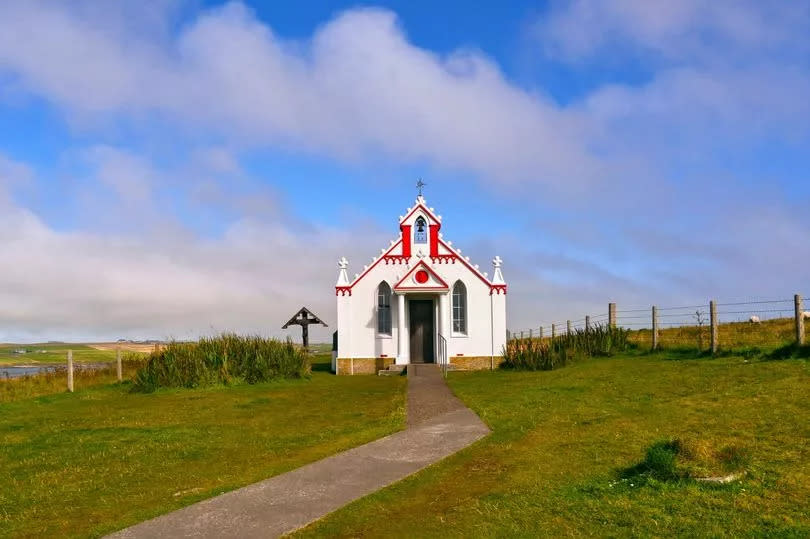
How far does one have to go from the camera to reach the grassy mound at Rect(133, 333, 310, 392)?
22.3 metres

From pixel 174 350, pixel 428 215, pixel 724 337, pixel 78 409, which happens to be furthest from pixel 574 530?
pixel 428 215

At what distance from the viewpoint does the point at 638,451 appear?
9.08m

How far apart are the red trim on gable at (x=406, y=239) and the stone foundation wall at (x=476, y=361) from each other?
494cm

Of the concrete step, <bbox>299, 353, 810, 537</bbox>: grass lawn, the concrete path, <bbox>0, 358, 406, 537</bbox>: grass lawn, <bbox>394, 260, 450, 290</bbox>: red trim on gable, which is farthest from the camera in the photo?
the concrete step

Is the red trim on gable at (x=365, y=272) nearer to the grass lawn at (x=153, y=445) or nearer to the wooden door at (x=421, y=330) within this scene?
the wooden door at (x=421, y=330)

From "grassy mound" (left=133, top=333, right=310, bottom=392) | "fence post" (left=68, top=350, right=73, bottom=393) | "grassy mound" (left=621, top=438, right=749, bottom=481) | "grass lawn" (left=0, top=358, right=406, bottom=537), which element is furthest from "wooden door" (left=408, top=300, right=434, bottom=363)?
"grassy mound" (left=621, top=438, right=749, bottom=481)

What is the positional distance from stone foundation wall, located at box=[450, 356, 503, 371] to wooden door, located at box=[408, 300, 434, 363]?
1.18m

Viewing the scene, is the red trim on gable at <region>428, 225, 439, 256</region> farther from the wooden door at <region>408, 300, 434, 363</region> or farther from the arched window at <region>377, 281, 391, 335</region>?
the arched window at <region>377, 281, 391, 335</region>

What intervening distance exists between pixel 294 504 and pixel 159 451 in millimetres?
4730

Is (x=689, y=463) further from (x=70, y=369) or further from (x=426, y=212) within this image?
(x=426, y=212)

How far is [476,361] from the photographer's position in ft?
93.6

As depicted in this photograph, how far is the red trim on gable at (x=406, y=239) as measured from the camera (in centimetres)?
2875

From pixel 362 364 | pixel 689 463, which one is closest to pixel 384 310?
pixel 362 364

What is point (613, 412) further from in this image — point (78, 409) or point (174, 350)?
point (174, 350)
